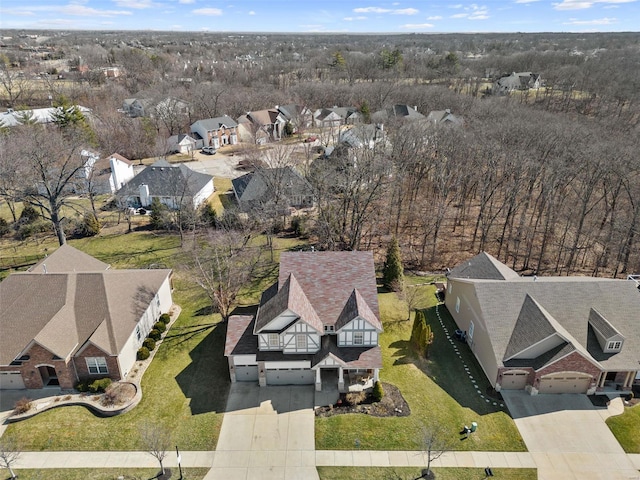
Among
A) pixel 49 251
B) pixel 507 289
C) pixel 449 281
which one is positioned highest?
pixel 507 289

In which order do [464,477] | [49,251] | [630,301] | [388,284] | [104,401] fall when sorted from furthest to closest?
1. [49,251]
2. [388,284]
3. [630,301]
4. [104,401]
5. [464,477]

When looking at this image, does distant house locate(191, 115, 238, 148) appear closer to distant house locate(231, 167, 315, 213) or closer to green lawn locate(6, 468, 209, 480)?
distant house locate(231, 167, 315, 213)

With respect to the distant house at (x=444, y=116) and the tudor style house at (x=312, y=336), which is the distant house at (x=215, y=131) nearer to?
the distant house at (x=444, y=116)

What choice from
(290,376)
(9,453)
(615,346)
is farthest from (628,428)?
(9,453)

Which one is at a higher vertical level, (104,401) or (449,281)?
(449,281)

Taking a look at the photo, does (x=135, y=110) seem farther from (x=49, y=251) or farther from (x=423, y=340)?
(x=423, y=340)

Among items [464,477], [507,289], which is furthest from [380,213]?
[464,477]

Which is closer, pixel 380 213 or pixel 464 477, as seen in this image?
pixel 464 477

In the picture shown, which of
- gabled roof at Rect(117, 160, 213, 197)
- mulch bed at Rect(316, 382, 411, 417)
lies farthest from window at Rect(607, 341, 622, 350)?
gabled roof at Rect(117, 160, 213, 197)
